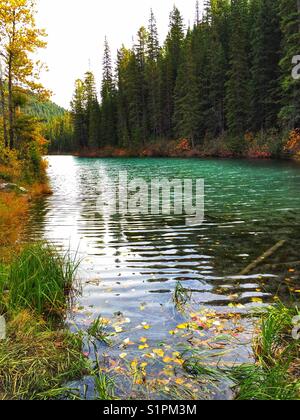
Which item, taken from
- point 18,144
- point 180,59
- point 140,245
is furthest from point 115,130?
point 140,245

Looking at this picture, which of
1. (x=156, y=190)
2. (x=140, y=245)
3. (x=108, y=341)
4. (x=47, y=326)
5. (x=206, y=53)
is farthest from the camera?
(x=206, y=53)

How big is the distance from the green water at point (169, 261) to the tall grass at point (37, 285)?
0.38 metres

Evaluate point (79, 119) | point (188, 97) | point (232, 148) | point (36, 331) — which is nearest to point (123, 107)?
point (79, 119)

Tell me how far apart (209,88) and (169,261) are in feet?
178

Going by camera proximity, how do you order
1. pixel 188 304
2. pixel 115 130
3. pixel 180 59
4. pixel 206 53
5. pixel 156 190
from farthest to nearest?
1. pixel 115 130
2. pixel 180 59
3. pixel 206 53
4. pixel 156 190
5. pixel 188 304

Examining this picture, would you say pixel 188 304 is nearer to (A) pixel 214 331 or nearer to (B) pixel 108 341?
(A) pixel 214 331

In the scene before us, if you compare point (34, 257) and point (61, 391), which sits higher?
point (34, 257)

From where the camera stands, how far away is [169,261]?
8477mm

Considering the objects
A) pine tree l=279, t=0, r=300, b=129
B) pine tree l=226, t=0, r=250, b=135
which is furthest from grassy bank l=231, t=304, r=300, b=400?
pine tree l=226, t=0, r=250, b=135

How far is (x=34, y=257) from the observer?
6348 millimetres

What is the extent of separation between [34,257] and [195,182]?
19.1 m

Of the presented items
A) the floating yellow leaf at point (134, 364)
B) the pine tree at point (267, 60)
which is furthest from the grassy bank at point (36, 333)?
the pine tree at point (267, 60)

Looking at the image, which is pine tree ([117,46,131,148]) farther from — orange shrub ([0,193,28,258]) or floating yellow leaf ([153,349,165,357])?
floating yellow leaf ([153,349,165,357])

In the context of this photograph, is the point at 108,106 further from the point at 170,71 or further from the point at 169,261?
the point at 169,261
